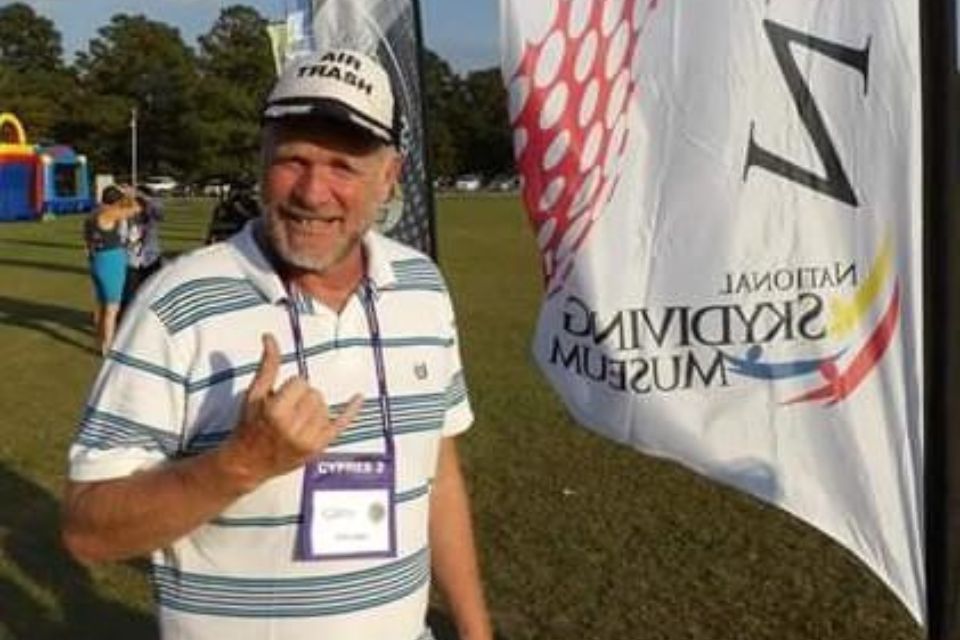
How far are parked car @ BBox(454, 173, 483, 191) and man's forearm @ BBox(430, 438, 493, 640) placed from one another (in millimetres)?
104126

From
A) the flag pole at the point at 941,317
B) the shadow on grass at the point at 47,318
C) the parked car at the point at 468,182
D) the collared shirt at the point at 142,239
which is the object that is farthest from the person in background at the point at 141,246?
the parked car at the point at 468,182

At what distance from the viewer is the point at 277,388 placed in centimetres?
199

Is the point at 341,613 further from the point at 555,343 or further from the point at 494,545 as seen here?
the point at 494,545

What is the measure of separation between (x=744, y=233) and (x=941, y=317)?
46 centimetres

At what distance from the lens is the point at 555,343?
10.3 feet

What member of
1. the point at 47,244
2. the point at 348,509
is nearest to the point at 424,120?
the point at 348,509

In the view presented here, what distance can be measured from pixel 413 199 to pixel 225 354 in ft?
7.24

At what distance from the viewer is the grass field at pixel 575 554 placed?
18.1 ft

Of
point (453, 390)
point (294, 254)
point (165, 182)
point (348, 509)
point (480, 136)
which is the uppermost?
point (480, 136)

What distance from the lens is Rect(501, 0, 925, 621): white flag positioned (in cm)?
295

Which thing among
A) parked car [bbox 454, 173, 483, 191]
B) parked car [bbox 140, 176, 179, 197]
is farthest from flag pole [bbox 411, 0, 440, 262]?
parked car [bbox 454, 173, 483, 191]

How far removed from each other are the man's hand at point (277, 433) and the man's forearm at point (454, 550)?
31.7 inches

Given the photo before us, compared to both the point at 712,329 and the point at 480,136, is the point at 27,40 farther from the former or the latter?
the point at 712,329

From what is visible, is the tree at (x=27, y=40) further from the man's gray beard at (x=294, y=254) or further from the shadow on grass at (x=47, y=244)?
the man's gray beard at (x=294, y=254)
